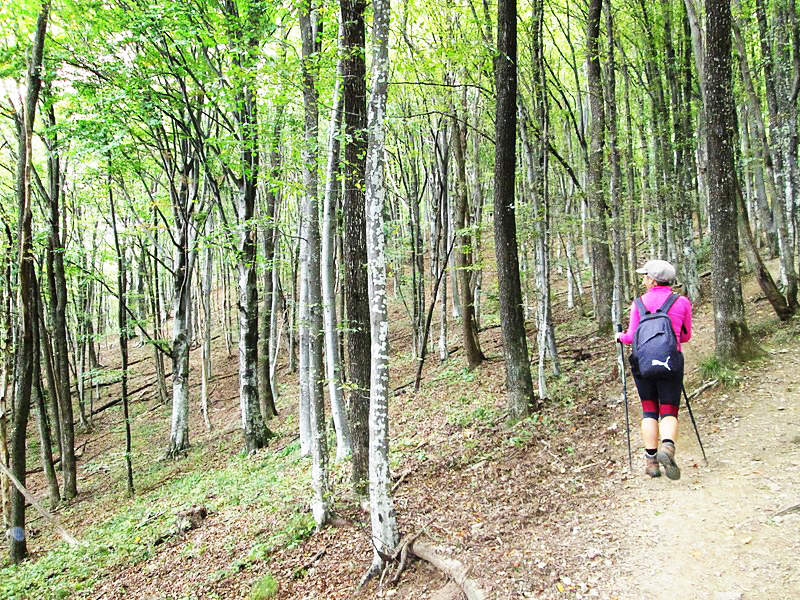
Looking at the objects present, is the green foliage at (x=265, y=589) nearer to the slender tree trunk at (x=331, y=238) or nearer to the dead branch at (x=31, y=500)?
the slender tree trunk at (x=331, y=238)

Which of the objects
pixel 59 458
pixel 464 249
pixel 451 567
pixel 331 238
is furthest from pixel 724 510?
pixel 59 458

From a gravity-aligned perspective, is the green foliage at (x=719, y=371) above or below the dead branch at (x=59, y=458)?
above

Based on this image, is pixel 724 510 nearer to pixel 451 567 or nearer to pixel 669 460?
pixel 669 460

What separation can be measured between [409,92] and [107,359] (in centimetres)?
2464

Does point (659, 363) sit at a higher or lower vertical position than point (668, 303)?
lower

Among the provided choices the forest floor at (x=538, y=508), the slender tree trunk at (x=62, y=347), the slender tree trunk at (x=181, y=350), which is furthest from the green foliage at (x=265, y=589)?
the slender tree trunk at (x=62, y=347)

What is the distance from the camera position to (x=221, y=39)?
7652 mm

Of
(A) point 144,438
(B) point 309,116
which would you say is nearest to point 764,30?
(B) point 309,116

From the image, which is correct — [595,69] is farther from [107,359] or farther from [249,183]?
[107,359]

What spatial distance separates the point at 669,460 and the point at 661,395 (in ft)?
2.06

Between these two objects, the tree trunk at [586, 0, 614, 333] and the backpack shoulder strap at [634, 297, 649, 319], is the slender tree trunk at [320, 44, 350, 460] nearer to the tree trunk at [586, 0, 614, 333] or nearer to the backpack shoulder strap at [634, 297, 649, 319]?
the backpack shoulder strap at [634, 297, 649, 319]

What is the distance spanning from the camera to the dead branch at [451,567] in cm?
374

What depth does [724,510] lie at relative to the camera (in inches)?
157

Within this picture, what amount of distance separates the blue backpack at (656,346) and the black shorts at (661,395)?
0.28 feet
